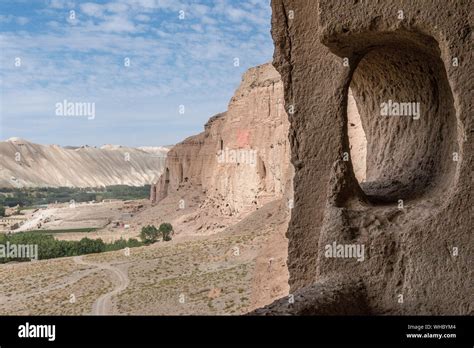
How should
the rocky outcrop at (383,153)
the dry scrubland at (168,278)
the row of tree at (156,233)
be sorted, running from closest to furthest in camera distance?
the rocky outcrop at (383,153)
the dry scrubland at (168,278)
the row of tree at (156,233)

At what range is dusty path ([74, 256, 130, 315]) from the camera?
2567cm

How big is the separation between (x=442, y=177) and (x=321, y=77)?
6.03 feet

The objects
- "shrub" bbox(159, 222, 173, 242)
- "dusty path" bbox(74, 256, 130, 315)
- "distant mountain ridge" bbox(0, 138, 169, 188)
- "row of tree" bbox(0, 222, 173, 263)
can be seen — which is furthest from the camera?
"distant mountain ridge" bbox(0, 138, 169, 188)

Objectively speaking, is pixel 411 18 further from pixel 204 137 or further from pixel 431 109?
pixel 204 137

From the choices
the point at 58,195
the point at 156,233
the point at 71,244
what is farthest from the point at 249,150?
the point at 58,195

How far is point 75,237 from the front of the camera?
69.1 m

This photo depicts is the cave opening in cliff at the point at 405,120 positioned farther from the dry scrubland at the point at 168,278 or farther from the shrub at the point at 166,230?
→ the shrub at the point at 166,230

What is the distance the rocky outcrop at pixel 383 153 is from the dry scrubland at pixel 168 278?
632 centimetres

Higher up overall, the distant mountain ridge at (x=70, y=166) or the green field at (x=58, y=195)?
the distant mountain ridge at (x=70, y=166)

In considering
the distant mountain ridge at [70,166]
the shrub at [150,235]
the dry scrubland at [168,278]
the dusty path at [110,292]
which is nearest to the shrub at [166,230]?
the shrub at [150,235]

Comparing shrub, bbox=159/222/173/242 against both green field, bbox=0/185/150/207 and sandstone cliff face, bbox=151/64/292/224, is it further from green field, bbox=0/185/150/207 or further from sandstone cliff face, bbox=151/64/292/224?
green field, bbox=0/185/150/207

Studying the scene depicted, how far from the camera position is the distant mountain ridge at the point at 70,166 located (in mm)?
146375

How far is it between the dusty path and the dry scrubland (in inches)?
2.5

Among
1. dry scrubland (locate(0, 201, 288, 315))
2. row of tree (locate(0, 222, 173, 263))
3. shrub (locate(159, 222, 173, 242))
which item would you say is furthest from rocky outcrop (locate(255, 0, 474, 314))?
shrub (locate(159, 222, 173, 242))
